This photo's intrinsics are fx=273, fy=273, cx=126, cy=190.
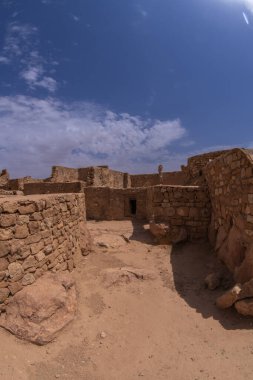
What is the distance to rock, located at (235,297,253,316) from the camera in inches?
158

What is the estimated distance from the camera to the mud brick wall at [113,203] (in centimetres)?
1319

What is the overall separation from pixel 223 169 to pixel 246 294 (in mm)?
2981

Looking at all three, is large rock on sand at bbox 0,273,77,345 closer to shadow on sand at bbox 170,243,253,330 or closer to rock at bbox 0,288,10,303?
rock at bbox 0,288,10,303

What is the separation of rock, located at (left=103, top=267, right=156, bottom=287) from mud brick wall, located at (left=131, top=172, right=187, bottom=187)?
48.8 feet

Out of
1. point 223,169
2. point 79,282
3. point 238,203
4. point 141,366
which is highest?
point 223,169

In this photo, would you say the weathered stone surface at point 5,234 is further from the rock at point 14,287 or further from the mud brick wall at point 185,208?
the mud brick wall at point 185,208

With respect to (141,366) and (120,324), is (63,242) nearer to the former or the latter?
(120,324)

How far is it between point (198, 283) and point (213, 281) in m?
0.41

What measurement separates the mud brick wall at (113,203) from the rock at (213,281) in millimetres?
7565

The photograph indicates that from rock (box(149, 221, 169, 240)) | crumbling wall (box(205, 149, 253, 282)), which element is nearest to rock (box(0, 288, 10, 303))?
crumbling wall (box(205, 149, 253, 282))

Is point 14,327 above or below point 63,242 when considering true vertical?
below

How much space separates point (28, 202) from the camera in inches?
178

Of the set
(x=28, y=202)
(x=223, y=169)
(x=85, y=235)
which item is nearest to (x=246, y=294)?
(x=223, y=169)

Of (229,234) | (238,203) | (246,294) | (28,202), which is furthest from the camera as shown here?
(229,234)
